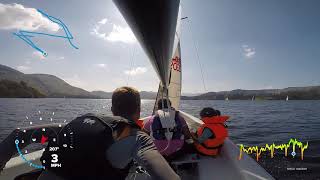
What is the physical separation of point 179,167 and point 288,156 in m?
4.73

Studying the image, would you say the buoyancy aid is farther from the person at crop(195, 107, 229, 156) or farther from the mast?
the person at crop(195, 107, 229, 156)

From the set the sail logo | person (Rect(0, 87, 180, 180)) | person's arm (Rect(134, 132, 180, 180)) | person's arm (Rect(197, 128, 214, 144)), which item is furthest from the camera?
the sail logo

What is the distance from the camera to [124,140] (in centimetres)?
180

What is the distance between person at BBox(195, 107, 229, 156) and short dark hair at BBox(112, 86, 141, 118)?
3.66 meters

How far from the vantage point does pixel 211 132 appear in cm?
560

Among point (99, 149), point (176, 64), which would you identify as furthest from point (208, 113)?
point (176, 64)

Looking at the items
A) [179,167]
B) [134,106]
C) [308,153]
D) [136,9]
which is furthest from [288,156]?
[136,9]

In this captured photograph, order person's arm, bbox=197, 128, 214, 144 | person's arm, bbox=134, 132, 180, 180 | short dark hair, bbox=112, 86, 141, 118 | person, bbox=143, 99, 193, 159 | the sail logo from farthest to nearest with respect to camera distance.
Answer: the sail logo, person's arm, bbox=197, 128, 214, 144, person, bbox=143, 99, 193, 159, short dark hair, bbox=112, 86, 141, 118, person's arm, bbox=134, 132, 180, 180

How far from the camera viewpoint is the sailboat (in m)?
0.94

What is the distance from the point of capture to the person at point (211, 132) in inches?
220

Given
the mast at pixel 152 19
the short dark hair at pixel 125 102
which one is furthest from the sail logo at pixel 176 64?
the mast at pixel 152 19

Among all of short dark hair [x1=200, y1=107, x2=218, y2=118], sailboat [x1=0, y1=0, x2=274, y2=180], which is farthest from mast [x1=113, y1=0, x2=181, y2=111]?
short dark hair [x1=200, y1=107, x2=218, y2=118]

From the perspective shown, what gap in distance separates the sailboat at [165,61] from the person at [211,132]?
0.95ft

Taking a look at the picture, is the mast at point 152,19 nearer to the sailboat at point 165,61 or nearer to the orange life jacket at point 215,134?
the sailboat at point 165,61
